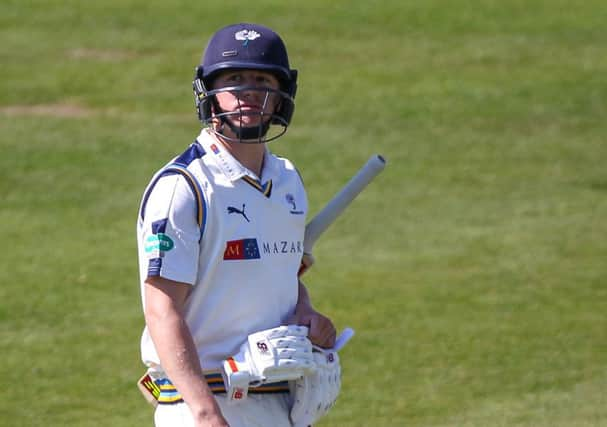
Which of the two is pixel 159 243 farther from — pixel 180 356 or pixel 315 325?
pixel 315 325

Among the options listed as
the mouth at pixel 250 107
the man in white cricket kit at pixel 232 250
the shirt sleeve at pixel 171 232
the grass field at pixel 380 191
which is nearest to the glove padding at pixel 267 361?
the man in white cricket kit at pixel 232 250

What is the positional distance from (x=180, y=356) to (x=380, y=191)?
30.8 feet

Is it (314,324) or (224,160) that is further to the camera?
(314,324)

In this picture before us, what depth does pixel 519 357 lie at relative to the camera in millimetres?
8836

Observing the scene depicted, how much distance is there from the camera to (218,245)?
3.90 meters

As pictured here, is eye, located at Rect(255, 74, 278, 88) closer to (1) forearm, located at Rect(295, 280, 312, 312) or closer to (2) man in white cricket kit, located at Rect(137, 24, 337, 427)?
(2) man in white cricket kit, located at Rect(137, 24, 337, 427)

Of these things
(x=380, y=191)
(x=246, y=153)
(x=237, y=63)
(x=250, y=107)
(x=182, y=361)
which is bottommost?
(x=380, y=191)

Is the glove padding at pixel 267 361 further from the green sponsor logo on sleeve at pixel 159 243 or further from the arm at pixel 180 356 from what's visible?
the green sponsor logo on sleeve at pixel 159 243

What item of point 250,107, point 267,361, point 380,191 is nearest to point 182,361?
point 267,361

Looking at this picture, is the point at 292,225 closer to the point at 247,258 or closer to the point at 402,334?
the point at 247,258

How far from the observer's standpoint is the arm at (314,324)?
415 cm

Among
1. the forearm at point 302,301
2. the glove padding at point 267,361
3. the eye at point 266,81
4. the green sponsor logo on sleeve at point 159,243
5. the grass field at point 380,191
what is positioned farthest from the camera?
the grass field at point 380,191

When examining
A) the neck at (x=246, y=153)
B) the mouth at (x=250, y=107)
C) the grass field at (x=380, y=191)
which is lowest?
the grass field at (x=380, y=191)

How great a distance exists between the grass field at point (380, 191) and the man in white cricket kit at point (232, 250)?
3.75 meters
